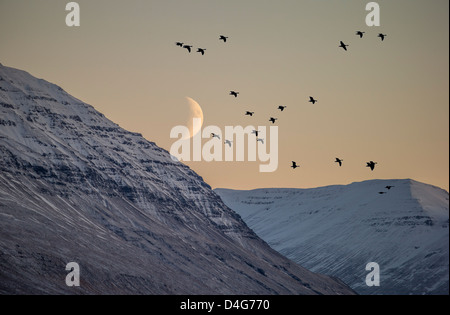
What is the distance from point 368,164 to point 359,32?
27.3 meters
